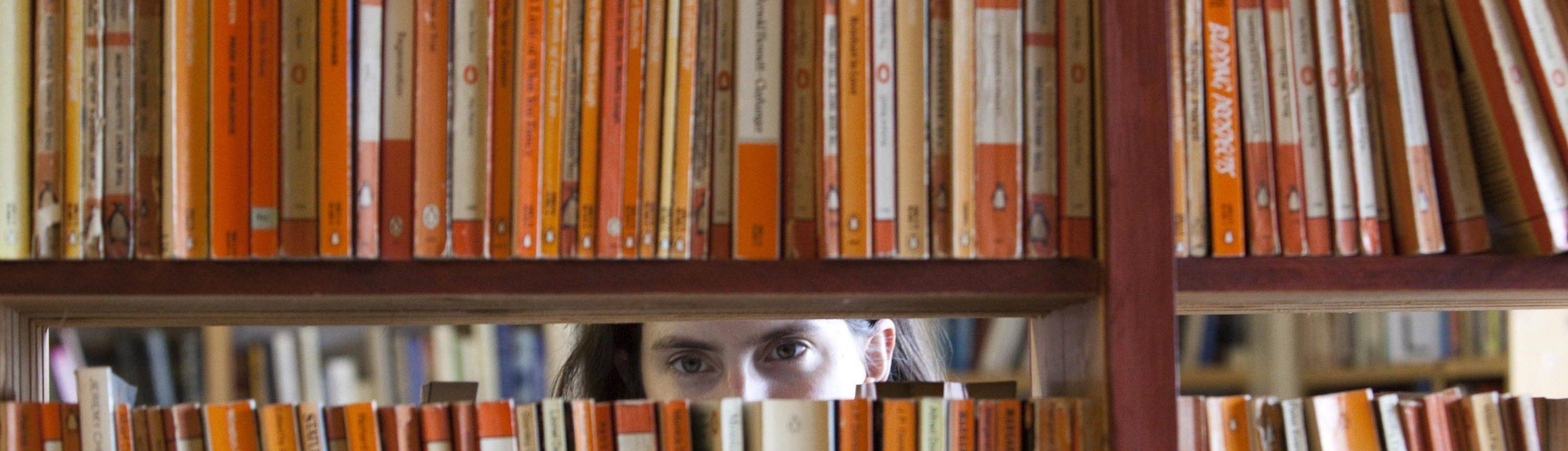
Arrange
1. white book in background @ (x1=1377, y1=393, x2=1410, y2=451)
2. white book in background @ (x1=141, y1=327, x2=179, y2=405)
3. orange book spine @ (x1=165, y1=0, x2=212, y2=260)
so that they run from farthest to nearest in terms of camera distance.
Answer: white book in background @ (x1=141, y1=327, x2=179, y2=405)
white book in background @ (x1=1377, y1=393, x2=1410, y2=451)
orange book spine @ (x1=165, y1=0, x2=212, y2=260)

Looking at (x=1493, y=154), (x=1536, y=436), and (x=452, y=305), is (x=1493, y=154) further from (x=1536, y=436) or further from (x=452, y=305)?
(x=452, y=305)

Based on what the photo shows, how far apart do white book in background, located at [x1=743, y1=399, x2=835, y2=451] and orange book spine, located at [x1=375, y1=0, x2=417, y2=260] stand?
0.85ft

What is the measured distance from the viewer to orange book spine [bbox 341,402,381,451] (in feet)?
2.91

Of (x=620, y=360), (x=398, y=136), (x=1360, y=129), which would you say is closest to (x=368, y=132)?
(x=398, y=136)

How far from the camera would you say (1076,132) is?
2.95 feet

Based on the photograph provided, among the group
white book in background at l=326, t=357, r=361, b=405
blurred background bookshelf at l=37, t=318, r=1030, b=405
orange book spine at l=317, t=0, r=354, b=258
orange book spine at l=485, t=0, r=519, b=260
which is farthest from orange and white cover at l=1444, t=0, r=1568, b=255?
white book in background at l=326, t=357, r=361, b=405

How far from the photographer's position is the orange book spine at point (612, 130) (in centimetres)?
86

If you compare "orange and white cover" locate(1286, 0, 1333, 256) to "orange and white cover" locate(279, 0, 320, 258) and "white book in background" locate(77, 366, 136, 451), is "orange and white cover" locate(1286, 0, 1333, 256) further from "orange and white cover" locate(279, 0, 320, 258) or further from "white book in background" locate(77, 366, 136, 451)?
"white book in background" locate(77, 366, 136, 451)

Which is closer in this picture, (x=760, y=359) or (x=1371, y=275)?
(x=1371, y=275)

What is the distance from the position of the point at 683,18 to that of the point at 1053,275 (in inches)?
11.9

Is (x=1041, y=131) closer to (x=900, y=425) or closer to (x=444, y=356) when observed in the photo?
(x=900, y=425)

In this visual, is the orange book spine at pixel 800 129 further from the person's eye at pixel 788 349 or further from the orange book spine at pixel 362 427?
the person's eye at pixel 788 349

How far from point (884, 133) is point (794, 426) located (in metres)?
0.21

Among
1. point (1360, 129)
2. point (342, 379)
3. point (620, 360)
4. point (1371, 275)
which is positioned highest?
point (1360, 129)
